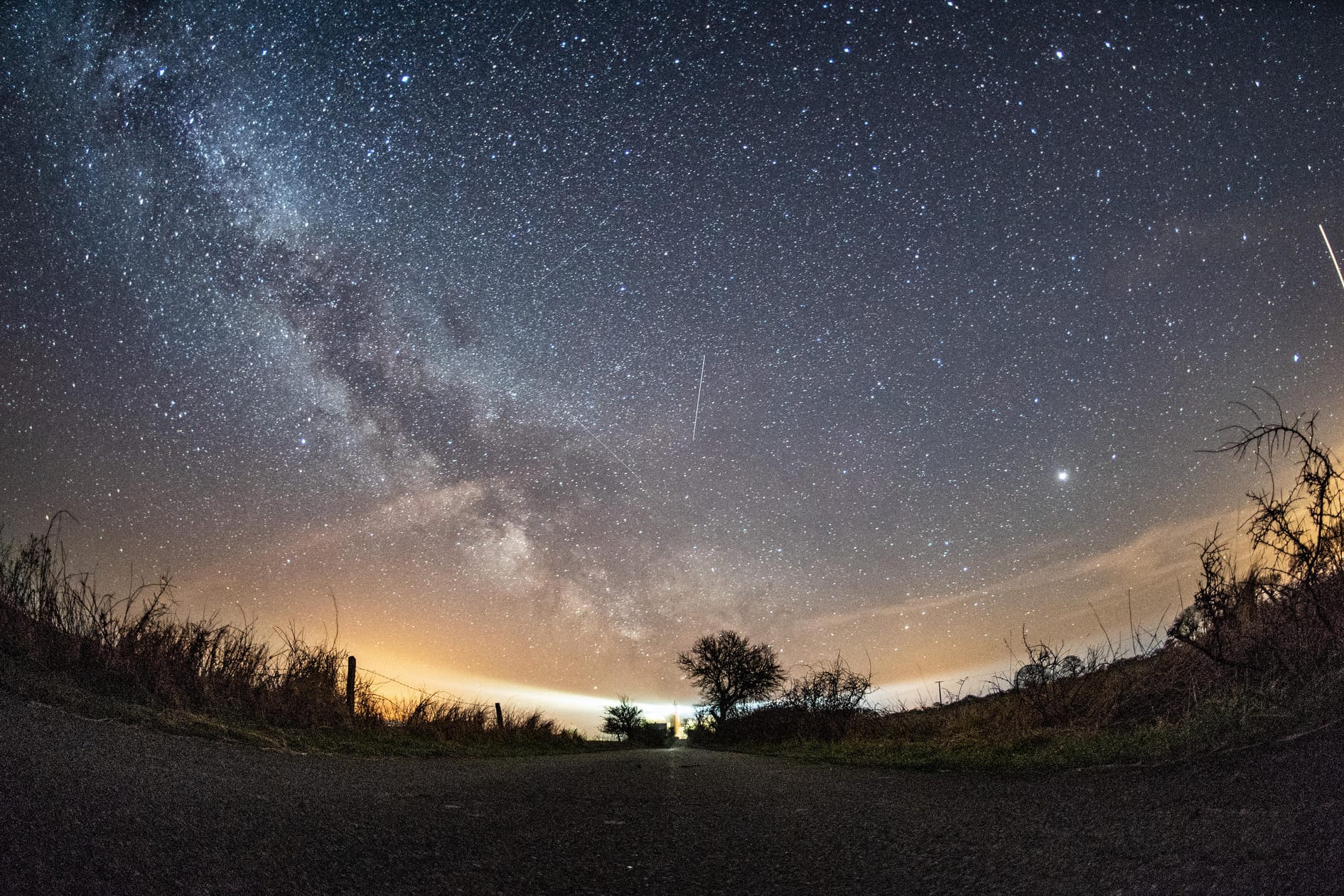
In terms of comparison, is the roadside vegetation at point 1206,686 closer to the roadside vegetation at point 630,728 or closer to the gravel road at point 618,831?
the gravel road at point 618,831

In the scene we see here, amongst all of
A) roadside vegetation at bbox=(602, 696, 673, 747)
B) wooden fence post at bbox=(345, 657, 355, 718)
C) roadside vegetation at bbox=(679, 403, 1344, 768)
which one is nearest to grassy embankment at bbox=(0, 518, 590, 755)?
wooden fence post at bbox=(345, 657, 355, 718)

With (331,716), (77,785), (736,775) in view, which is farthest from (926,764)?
(331,716)

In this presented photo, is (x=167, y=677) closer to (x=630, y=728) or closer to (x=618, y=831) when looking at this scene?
(x=618, y=831)

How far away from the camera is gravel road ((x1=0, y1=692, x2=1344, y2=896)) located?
7.06 ft

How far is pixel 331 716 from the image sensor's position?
8.28m

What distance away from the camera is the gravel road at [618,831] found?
215 cm

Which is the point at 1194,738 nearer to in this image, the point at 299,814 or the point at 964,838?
the point at 964,838

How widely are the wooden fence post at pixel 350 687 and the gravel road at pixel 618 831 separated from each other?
4.97 meters

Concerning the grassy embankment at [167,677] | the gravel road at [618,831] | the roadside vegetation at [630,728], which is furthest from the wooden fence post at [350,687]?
the roadside vegetation at [630,728]

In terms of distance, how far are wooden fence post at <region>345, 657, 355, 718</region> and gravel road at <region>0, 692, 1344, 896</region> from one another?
196 inches

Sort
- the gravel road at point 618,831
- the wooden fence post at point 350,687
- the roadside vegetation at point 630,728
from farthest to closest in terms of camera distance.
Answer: the roadside vegetation at point 630,728 < the wooden fence post at point 350,687 < the gravel road at point 618,831

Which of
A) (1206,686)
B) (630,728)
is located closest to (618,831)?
(1206,686)

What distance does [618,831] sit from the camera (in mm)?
3539

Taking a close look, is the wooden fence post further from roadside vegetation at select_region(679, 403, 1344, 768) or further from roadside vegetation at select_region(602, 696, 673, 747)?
roadside vegetation at select_region(602, 696, 673, 747)
